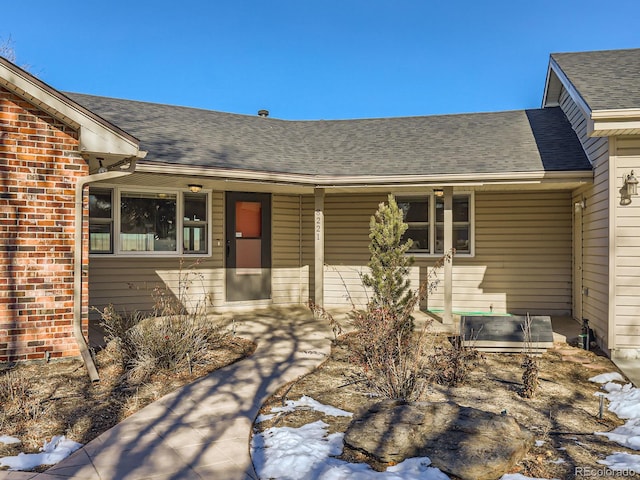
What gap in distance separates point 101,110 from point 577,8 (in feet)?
48.2

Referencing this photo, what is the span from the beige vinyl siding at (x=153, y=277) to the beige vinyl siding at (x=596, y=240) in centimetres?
628

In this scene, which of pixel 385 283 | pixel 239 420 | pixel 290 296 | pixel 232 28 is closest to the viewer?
pixel 239 420

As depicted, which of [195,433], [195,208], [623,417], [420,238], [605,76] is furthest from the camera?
[420,238]

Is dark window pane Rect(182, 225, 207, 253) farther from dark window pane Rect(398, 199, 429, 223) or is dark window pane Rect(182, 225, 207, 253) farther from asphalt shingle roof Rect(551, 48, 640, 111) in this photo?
asphalt shingle roof Rect(551, 48, 640, 111)

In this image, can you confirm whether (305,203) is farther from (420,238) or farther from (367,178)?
(420,238)

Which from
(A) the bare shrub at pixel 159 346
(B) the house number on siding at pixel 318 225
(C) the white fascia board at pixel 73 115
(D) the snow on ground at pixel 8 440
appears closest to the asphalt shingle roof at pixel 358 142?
(B) the house number on siding at pixel 318 225

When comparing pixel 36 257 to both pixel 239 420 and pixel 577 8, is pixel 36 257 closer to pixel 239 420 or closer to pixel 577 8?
pixel 239 420

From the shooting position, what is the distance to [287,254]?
1002 centimetres

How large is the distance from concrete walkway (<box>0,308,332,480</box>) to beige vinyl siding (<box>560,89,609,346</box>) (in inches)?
161

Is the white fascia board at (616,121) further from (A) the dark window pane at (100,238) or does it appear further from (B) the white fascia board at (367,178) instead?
(A) the dark window pane at (100,238)

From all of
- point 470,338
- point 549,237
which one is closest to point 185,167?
point 470,338

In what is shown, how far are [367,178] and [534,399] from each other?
464cm

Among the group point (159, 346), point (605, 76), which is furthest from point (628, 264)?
point (159, 346)

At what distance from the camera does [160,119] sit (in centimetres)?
951
